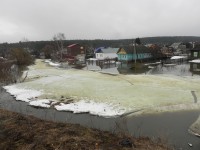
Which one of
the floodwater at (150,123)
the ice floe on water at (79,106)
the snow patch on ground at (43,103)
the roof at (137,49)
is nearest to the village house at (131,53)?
the roof at (137,49)

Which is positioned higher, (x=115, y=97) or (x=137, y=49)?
(x=137, y=49)

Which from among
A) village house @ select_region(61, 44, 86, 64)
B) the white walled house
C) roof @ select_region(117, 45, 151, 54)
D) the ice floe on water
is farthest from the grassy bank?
village house @ select_region(61, 44, 86, 64)

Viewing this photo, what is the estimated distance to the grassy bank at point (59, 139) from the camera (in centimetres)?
912

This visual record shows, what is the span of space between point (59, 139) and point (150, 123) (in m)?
8.10

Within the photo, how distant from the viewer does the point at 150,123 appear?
1586 centimetres

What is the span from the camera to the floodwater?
13014 millimetres

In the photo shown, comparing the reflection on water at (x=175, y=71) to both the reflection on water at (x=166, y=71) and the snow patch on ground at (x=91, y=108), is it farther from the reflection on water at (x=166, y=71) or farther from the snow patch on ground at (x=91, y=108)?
the snow patch on ground at (x=91, y=108)

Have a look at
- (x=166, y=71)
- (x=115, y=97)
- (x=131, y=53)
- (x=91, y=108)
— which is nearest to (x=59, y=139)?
(x=91, y=108)

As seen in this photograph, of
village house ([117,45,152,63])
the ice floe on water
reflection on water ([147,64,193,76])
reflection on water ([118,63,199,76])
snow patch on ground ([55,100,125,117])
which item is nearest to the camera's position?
snow patch on ground ([55,100,125,117])

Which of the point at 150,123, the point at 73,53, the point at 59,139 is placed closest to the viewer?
the point at 59,139

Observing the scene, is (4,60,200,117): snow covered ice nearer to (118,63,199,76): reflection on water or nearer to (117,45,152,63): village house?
(118,63,199,76): reflection on water

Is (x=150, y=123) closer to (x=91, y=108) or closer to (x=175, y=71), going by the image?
(x=91, y=108)

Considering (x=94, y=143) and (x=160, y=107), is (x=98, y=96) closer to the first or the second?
(x=160, y=107)

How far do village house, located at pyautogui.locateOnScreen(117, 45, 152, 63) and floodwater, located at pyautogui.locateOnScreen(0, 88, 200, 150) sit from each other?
158ft
